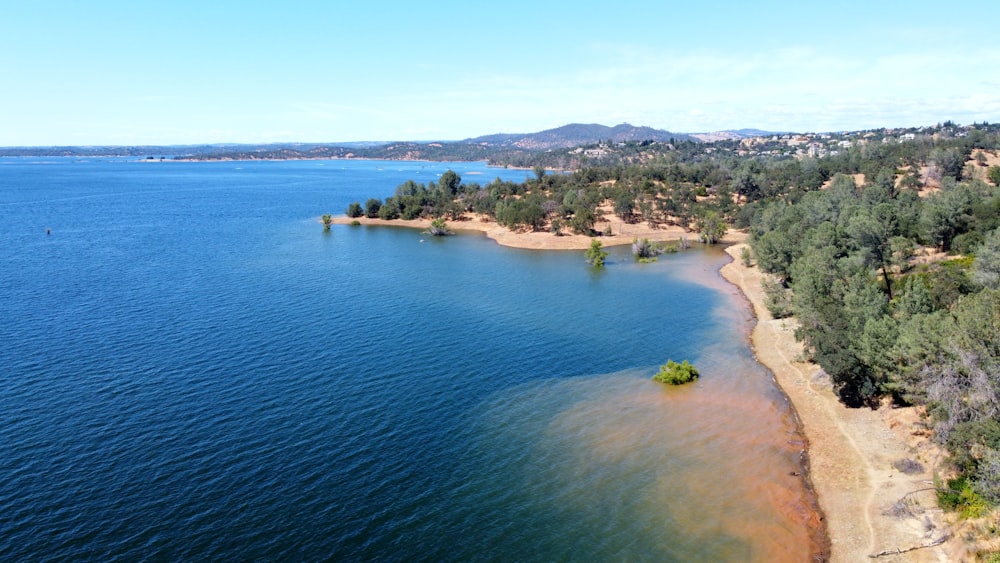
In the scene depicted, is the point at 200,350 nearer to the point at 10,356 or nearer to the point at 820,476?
the point at 10,356

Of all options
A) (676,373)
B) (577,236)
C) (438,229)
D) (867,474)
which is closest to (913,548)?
(867,474)

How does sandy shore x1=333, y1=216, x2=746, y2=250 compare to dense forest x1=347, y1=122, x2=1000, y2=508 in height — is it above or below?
below

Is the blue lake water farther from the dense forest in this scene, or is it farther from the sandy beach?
the dense forest

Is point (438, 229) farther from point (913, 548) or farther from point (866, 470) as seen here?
point (913, 548)

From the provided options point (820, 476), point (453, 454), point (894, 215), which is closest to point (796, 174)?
point (894, 215)

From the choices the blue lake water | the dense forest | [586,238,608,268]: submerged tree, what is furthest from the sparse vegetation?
[586,238,608,268]: submerged tree
